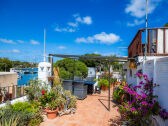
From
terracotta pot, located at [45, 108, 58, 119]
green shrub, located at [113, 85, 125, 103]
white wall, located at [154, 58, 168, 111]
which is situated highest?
white wall, located at [154, 58, 168, 111]

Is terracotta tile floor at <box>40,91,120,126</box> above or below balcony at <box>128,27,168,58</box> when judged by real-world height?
below

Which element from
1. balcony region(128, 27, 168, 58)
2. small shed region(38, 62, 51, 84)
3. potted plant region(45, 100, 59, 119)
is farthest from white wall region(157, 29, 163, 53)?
small shed region(38, 62, 51, 84)

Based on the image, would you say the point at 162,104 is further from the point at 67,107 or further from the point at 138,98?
the point at 67,107

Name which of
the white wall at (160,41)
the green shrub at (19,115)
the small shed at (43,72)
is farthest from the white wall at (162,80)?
the small shed at (43,72)

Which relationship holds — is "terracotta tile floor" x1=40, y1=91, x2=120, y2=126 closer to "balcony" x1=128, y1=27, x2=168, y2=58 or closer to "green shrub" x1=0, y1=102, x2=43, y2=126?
"green shrub" x1=0, y1=102, x2=43, y2=126

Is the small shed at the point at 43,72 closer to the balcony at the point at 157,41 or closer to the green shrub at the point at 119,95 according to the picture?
the green shrub at the point at 119,95

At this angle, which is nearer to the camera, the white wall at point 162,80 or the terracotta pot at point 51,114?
the white wall at point 162,80

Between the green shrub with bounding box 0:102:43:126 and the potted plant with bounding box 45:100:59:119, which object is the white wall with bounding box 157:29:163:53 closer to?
the potted plant with bounding box 45:100:59:119

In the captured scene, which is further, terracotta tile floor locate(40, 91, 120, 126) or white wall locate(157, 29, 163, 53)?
white wall locate(157, 29, 163, 53)

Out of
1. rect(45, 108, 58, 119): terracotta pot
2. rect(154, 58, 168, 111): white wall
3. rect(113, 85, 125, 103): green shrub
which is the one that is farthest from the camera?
rect(113, 85, 125, 103): green shrub

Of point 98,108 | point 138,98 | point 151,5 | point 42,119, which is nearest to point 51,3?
point 151,5

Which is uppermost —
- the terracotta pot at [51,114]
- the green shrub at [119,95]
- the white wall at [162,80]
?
the white wall at [162,80]

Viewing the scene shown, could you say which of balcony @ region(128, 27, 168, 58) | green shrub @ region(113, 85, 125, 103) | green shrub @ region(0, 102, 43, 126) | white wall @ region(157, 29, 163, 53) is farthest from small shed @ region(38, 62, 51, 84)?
white wall @ region(157, 29, 163, 53)

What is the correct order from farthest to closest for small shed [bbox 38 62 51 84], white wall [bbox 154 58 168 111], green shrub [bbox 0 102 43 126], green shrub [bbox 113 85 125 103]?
green shrub [bbox 113 85 125 103] → small shed [bbox 38 62 51 84] → green shrub [bbox 0 102 43 126] → white wall [bbox 154 58 168 111]
